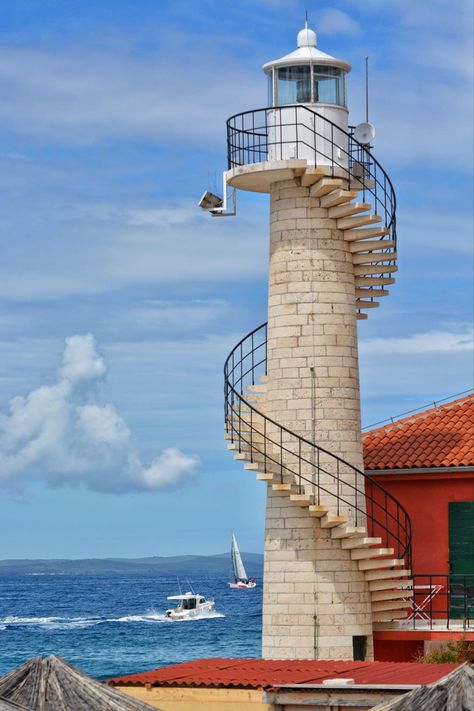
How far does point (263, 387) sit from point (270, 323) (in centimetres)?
111

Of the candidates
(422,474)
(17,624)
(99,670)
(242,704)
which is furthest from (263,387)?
(17,624)

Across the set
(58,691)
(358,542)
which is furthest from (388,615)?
(58,691)

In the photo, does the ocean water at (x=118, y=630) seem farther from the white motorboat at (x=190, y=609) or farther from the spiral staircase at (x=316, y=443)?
the spiral staircase at (x=316, y=443)

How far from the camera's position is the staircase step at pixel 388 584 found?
1050 inches

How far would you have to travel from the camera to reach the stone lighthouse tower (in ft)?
86.1

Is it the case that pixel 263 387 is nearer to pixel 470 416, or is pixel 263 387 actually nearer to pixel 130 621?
pixel 470 416

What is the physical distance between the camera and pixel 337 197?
86.7 ft

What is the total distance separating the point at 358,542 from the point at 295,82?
299 inches

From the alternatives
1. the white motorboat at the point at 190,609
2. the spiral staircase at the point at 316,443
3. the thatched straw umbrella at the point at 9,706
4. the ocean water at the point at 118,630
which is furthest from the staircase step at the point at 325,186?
the white motorboat at the point at 190,609

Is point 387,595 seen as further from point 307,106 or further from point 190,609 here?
point 190,609

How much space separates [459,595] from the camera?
2773cm

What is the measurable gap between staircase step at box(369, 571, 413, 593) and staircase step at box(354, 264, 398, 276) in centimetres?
509

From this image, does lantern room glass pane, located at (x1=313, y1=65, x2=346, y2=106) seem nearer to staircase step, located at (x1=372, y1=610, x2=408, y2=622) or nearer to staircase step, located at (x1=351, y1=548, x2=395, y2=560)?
staircase step, located at (x1=351, y1=548, x2=395, y2=560)

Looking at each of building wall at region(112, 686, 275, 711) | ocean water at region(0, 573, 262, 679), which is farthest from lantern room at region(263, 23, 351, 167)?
ocean water at region(0, 573, 262, 679)
